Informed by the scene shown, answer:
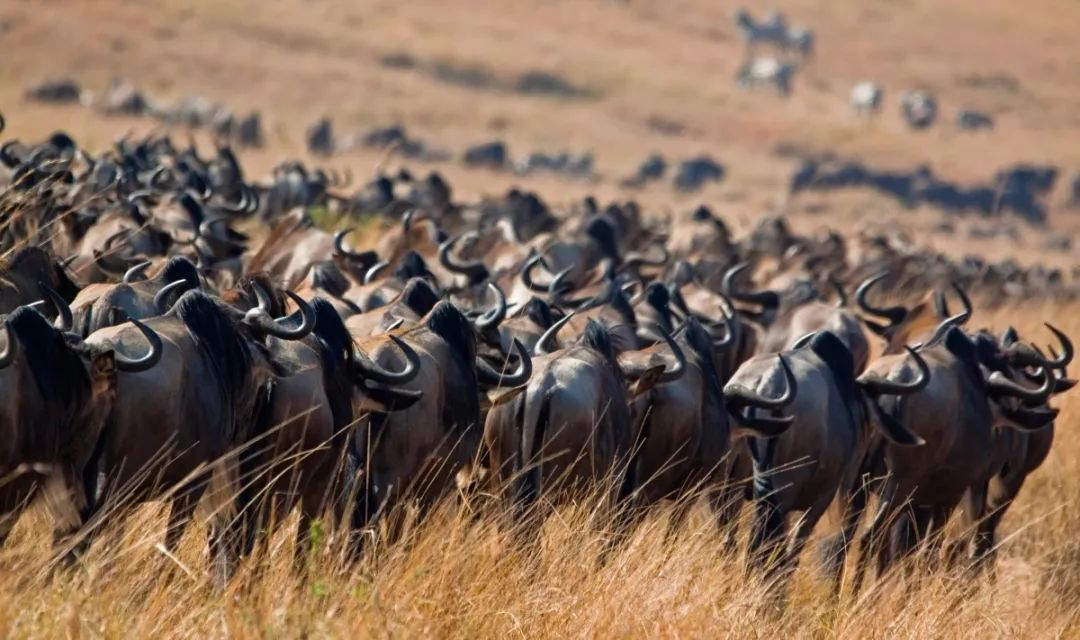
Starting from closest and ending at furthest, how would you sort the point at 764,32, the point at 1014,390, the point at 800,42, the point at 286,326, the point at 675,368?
the point at 286,326, the point at 675,368, the point at 1014,390, the point at 764,32, the point at 800,42

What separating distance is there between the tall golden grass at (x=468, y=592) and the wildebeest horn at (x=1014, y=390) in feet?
4.21

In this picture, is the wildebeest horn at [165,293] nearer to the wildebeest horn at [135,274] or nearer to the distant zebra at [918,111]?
the wildebeest horn at [135,274]

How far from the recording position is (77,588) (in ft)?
18.4

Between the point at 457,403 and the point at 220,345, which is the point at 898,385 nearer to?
the point at 457,403

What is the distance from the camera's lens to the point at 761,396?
8562mm

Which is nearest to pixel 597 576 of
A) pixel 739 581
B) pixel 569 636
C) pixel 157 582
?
pixel 569 636

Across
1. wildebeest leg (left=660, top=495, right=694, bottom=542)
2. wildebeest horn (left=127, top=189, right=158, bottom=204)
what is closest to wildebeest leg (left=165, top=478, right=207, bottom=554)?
wildebeest leg (left=660, top=495, right=694, bottom=542)

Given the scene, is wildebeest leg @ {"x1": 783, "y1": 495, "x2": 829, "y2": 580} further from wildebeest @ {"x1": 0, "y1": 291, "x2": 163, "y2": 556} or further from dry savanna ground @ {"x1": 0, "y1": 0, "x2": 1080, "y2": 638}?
wildebeest @ {"x1": 0, "y1": 291, "x2": 163, "y2": 556}

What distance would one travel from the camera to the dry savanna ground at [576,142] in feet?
19.5

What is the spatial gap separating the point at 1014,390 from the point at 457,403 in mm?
3521

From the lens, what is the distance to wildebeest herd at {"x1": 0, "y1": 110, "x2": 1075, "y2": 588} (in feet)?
21.2

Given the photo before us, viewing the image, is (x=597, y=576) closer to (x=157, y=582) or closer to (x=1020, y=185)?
(x=157, y=582)

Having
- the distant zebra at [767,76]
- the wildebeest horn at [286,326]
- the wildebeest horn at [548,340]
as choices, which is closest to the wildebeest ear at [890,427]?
the wildebeest horn at [548,340]

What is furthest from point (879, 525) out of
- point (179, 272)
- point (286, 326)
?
point (179, 272)
